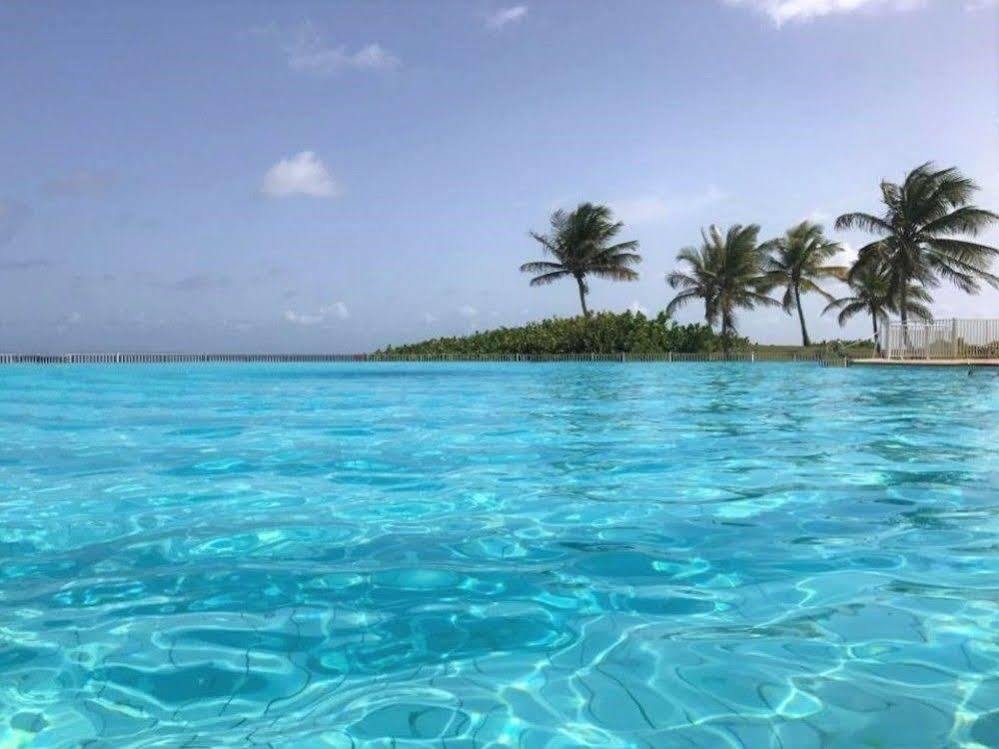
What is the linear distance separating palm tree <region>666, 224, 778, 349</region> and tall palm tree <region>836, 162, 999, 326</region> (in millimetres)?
5897

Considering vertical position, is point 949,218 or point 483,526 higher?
point 949,218

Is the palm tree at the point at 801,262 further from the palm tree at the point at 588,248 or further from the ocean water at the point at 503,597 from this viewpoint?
the ocean water at the point at 503,597

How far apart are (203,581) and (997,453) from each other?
6.71m

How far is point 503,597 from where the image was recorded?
333 cm

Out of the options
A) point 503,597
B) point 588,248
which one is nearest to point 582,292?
point 588,248

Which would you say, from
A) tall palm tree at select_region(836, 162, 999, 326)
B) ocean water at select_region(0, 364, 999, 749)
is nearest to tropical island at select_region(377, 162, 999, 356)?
tall palm tree at select_region(836, 162, 999, 326)

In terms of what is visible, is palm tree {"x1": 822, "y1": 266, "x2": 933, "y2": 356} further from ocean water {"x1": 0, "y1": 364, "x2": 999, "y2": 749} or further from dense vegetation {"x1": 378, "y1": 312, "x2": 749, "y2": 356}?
ocean water {"x1": 0, "y1": 364, "x2": 999, "y2": 749}

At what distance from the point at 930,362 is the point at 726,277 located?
13163mm

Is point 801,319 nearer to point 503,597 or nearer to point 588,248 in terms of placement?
point 588,248

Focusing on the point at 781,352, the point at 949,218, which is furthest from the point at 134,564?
the point at 781,352

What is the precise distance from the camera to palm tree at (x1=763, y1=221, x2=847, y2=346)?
34.6 meters

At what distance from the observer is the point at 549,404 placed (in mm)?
12562

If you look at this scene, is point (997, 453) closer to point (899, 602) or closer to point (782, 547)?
point (782, 547)

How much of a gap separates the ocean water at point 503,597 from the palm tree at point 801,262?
1131 inches
